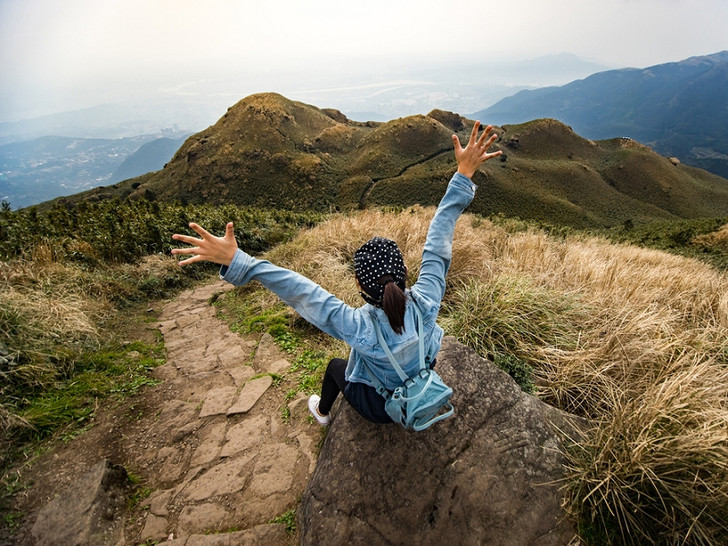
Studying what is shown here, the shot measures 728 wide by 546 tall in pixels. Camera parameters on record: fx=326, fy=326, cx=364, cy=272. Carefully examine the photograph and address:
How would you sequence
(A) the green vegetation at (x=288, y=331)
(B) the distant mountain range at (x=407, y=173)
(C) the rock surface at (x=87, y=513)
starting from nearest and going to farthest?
(C) the rock surface at (x=87, y=513) → (A) the green vegetation at (x=288, y=331) → (B) the distant mountain range at (x=407, y=173)

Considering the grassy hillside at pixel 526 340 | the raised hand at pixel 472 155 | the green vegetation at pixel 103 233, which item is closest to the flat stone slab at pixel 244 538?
the grassy hillside at pixel 526 340

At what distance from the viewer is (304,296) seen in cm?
178

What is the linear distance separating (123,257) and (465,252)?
22.8 ft

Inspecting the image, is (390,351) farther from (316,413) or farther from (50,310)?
(50,310)

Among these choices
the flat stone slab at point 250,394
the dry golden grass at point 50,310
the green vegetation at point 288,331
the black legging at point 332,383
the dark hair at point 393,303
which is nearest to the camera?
the dark hair at point 393,303

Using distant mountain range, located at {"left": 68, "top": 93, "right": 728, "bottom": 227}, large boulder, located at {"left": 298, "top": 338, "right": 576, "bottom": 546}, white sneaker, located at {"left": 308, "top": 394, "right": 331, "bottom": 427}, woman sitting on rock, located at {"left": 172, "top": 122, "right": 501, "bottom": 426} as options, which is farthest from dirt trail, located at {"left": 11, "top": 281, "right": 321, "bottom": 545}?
distant mountain range, located at {"left": 68, "top": 93, "right": 728, "bottom": 227}

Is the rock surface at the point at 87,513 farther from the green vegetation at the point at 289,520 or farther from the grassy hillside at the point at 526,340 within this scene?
the green vegetation at the point at 289,520

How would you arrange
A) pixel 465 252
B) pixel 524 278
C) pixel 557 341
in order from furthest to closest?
pixel 465 252 < pixel 524 278 < pixel 557 341

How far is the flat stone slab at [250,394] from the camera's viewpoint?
324cm

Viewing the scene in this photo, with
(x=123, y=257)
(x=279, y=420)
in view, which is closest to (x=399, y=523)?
(x=279, y=420)

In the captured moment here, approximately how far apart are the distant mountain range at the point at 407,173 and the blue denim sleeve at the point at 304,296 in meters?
67.4

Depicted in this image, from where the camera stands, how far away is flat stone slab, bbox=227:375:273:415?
3236mm

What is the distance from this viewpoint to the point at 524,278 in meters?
A: 4.18

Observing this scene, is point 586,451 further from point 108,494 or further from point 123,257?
point 123,257
